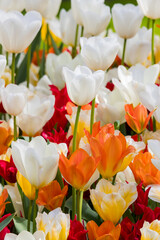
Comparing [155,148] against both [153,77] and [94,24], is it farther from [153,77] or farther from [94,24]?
[94,24]

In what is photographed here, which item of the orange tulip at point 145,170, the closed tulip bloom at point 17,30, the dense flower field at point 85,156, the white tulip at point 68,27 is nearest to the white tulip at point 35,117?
the dense flower field at point 85,156

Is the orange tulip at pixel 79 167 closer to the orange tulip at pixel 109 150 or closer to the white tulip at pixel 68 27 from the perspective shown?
the orange tulip at pixel 109 150

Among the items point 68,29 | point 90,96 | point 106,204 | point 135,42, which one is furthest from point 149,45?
point 106,204

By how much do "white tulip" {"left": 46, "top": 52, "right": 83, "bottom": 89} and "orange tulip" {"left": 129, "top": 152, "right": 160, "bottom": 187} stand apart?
536mm

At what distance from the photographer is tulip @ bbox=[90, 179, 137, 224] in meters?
0.71

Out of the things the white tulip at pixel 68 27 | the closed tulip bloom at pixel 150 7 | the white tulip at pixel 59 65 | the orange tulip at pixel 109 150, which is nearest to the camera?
the orange tulip at pixel 109 150

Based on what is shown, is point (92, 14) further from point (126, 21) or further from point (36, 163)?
point (36, 163)

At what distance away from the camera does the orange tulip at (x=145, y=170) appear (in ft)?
2.58

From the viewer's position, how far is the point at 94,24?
1.19 m

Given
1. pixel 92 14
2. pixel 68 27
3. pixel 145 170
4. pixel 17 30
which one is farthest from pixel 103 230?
pixel 68 27

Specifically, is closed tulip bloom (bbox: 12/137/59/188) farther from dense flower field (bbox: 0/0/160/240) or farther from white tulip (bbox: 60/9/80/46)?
white tulip (bbox: 60/9/80/46)

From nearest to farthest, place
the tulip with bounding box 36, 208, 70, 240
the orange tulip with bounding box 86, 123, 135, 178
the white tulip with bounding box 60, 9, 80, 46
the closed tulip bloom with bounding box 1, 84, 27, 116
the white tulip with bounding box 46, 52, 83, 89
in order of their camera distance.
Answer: the tulip with bounding box 36, 208, 70, 240
the orange tulip with bounding box 86, 123, 135, 178
the closed tulip bloom with bounding box 1, 84, 27, 116
the white tulip with bounding box 46, 52, 83, 89
the white tulip with bounding box 60, 9, 80, 46

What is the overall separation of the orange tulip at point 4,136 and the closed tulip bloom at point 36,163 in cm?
24

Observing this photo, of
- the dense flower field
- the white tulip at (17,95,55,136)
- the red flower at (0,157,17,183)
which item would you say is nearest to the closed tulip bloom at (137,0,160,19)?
the dense flower field
